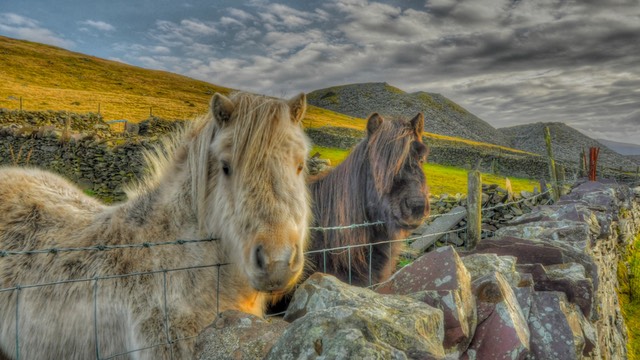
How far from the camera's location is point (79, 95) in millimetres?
54125

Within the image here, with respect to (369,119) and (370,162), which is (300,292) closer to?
(370,162)

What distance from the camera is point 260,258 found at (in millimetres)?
2027

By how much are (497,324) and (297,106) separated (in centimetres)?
202

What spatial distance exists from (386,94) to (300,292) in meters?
108

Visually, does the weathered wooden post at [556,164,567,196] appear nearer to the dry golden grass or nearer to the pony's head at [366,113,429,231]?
the pony's head at [366,113,429,231]

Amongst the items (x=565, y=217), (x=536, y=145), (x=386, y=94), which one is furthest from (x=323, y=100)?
(x=565, y=217)

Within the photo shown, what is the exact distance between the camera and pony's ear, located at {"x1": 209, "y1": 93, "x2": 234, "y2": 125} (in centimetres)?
243

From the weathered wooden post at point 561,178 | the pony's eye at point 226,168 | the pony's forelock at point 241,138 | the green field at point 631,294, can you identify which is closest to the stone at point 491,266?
the pony's forelock at point 241,138

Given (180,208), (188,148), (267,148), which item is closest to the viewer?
(267,148)

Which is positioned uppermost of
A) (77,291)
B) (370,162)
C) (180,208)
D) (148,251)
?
(370,162)

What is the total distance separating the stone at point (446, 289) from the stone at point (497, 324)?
9 cm

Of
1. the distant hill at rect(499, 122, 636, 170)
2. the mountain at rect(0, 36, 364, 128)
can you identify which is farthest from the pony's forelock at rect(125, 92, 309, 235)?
the distant hill at rect(499, 122, 636, 170)

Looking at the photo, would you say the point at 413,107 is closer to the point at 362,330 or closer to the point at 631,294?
→ the point at 631,294

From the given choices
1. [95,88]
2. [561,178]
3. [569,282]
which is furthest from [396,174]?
[95,88]
